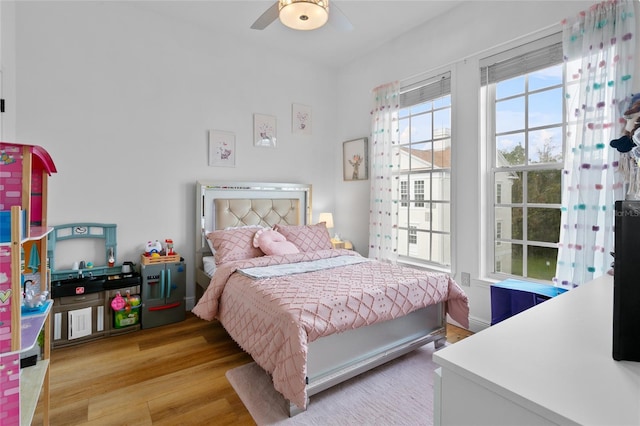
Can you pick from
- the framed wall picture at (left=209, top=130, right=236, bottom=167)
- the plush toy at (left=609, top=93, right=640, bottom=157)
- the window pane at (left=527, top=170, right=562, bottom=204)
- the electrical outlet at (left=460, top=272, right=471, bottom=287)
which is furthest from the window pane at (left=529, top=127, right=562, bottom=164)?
the framed wall picture at (left=209, top=130, right=236, bottom=167)

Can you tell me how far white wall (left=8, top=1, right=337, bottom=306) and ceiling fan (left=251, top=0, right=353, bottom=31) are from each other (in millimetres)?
1508

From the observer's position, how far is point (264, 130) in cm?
401

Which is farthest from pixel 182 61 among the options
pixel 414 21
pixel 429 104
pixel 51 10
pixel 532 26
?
pixel 532 26

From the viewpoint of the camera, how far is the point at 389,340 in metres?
2.29

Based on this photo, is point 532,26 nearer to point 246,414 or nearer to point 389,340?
point 389,340

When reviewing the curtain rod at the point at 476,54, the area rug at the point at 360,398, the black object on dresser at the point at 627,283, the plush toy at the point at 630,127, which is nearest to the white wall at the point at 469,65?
the curtain rod at the point at 476,54

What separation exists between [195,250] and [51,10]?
2540mm

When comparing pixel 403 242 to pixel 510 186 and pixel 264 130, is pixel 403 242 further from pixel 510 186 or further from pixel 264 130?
pixel 264 130

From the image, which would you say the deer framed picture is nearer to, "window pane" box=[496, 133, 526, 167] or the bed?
the bed

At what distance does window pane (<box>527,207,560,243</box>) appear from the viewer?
2584mm

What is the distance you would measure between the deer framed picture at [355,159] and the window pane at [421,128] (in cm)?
67

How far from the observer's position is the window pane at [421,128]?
3520mm

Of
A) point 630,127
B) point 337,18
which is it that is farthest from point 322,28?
point 630,127

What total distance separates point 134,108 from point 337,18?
2218mm
